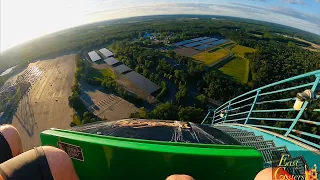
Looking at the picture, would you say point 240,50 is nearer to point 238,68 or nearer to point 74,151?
point 238,68

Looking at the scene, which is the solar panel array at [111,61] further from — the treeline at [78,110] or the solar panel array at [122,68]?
the treeline at [78,110]

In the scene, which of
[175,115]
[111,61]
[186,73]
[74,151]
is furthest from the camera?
[111,61]

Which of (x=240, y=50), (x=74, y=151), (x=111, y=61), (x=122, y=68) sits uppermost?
(x=74, y=151)

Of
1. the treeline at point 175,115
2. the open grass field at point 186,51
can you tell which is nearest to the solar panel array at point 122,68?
the open grass field at point 186,51

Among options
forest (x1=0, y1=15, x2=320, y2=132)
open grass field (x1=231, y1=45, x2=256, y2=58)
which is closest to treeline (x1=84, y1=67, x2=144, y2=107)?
forest (x1=0, y1=15, x2=320, y2=132)

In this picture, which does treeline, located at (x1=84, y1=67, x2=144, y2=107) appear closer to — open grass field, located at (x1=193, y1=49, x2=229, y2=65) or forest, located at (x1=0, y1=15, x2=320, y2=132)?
forest, located at (x1=0, y1=15, x2=320, y2=132)

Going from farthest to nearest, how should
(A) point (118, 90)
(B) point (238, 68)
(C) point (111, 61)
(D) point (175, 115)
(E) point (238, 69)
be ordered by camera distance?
(C) point (111, 61) → (B) point (238, 68) → (E) point (238, 69) → (A) point (118, 90) → (D) point (175, 115)

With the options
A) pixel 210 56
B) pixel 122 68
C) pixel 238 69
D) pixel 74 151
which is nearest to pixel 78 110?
pixel 122 68
